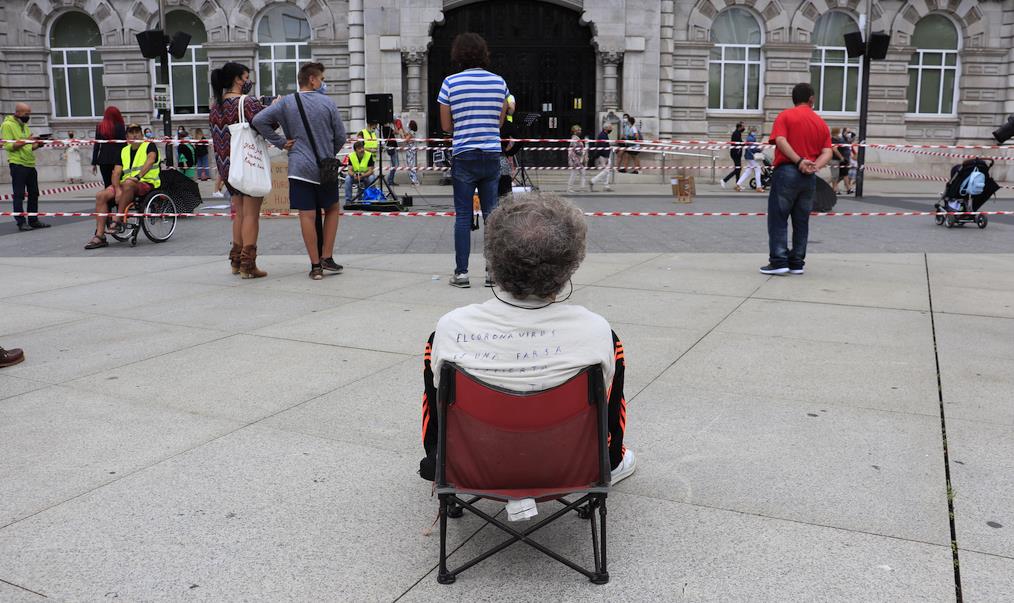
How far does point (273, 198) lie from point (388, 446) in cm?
1168

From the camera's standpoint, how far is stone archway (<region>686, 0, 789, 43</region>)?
978 inches

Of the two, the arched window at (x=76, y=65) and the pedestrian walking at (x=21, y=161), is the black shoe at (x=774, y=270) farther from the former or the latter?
the arched window at (x=76, y=65)

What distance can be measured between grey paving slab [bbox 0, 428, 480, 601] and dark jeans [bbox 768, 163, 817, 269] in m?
5.52

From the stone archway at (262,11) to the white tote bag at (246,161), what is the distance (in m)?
17.8

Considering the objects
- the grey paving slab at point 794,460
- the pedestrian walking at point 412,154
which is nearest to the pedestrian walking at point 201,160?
the pedestrian walking at point 412,154

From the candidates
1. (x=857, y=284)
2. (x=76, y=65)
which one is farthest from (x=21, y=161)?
(x=76, y=65)

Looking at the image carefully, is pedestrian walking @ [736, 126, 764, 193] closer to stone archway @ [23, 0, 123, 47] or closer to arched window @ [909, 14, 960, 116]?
arched window @ [909, 14, 960, 116]

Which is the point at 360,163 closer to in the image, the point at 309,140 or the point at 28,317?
the point at 309,140

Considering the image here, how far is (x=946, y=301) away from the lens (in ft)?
22.5

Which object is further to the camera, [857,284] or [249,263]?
[249,263]

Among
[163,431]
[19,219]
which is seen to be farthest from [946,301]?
[19,219]

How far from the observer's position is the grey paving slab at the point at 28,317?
5996 mm

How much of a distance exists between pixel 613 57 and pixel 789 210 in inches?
667

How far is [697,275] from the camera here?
8.12 metres
